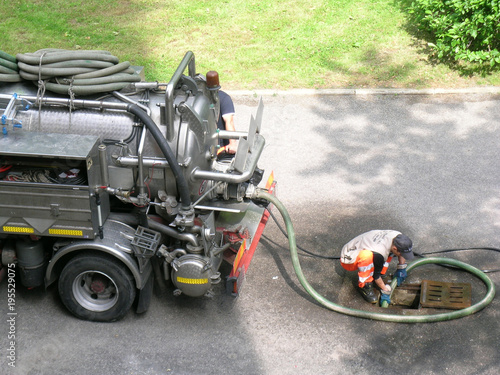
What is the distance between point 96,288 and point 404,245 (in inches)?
122

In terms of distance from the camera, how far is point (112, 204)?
6.00 metres

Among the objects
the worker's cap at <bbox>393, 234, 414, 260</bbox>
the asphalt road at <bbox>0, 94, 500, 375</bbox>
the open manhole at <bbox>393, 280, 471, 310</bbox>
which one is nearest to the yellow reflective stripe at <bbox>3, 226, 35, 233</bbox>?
the asphalt road at <bbox>0, 94, 500, 375</bbox>

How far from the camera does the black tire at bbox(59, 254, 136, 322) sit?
5594mm

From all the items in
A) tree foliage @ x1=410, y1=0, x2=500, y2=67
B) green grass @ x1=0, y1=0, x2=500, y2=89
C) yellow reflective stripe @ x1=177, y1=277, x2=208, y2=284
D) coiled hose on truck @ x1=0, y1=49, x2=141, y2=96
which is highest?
coiled hose on truck @ x1=0, y1=49, x2=141, y2=96

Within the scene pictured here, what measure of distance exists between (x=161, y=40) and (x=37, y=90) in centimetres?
671

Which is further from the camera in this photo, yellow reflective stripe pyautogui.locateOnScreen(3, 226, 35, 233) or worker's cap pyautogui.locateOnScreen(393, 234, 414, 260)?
worker's cap pyautogui.locateOnScreen(393, 234, 414, 260)

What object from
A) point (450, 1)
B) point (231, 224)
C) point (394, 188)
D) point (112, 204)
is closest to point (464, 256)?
point (394, 188)

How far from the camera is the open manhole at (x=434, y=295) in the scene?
6.24m

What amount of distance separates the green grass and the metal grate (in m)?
5.02

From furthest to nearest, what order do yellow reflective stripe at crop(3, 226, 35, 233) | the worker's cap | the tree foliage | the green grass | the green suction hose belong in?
the green grass < the tree foliage < the worker's cap < the green suction hose < yellow reflective stripe at crop(3, 226, 35, 233)

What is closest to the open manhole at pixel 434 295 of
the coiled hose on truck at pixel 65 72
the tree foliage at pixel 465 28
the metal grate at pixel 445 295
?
the metal grate at pixel 445 295

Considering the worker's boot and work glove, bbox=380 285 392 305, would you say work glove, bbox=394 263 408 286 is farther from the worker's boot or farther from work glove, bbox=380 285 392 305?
the worker's boot

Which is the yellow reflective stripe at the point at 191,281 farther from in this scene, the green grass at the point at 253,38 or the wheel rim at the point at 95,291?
the green grass at the point at 253,38

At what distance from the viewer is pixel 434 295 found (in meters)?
6.38
